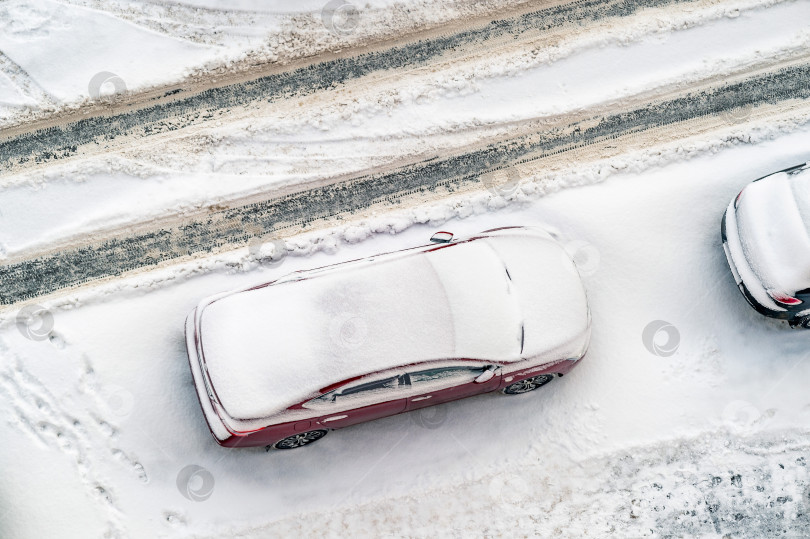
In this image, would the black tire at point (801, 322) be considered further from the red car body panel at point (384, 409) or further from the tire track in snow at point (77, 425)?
the tire track in snow at point (77, 425)

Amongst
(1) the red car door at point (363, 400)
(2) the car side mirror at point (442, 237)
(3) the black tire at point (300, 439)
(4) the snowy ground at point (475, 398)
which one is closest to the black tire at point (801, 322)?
(4) the snowy ground at point (475, 398)

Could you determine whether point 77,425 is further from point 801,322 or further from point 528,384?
point 801,322

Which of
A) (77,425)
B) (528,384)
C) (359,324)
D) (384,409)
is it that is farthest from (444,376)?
(77,425)

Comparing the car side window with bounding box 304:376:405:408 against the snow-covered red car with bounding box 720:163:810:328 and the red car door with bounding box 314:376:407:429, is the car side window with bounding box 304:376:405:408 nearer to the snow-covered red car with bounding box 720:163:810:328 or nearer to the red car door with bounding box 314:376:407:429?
the red car door with bounding box 314:376:407:429

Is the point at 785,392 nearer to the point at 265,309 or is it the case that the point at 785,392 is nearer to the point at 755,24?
the point at 755,24

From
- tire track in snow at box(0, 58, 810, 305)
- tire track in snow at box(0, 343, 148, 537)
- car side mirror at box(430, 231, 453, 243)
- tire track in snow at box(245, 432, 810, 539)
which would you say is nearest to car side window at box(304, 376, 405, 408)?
tire track in snow at box(245, 432, 810, 539)
